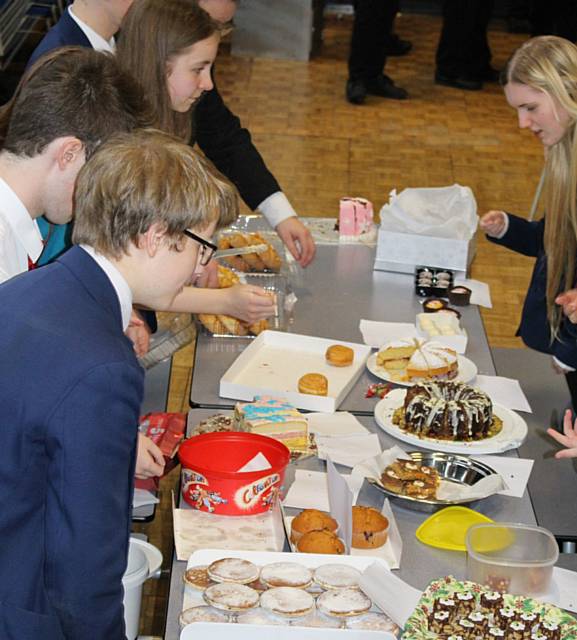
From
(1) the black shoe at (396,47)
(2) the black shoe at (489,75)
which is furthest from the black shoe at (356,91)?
(1) the black shoe at (396,47)

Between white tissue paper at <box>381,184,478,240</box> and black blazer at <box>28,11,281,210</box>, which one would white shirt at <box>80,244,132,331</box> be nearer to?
white tissue paper at <box>381,184,478,240</box>

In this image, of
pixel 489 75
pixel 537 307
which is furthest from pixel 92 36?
pixel 489 75

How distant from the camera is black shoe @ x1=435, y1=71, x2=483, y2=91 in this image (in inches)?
A: 342

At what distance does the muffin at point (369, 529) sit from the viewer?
204 cm

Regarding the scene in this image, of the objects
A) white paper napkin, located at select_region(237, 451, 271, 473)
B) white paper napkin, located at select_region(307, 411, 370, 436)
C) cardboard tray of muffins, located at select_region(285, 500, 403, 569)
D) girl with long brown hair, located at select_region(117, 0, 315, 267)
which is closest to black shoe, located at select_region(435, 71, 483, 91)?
girl with long brown hair, located at select_region(117, 0, 315, 267)

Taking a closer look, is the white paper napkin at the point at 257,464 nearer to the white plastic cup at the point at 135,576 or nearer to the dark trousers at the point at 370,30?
the white plastic cup at the point at 135,576

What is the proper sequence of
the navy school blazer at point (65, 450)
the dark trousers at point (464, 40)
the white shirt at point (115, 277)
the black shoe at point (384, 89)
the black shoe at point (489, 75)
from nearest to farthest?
1. the navy school blazer at point (65, 450)
2. the white shirt at point (115, 277)
3. the black shoe at point (384, 89)
4. the dark trousers at point (464, 40)
5. the black shoe at point (489, 75)

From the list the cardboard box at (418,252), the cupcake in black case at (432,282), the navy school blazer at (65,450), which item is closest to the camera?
the navy school blazer at (65,450)

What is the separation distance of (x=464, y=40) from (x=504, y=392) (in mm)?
6172

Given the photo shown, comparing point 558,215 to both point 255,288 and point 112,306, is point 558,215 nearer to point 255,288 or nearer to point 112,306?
point 255,288

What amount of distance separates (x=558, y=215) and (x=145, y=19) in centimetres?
129

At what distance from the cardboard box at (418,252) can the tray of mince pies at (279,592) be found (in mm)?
1653

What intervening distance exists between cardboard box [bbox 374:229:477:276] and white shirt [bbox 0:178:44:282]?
155 cm

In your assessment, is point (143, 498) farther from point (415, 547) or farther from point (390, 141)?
point (390, 141)
